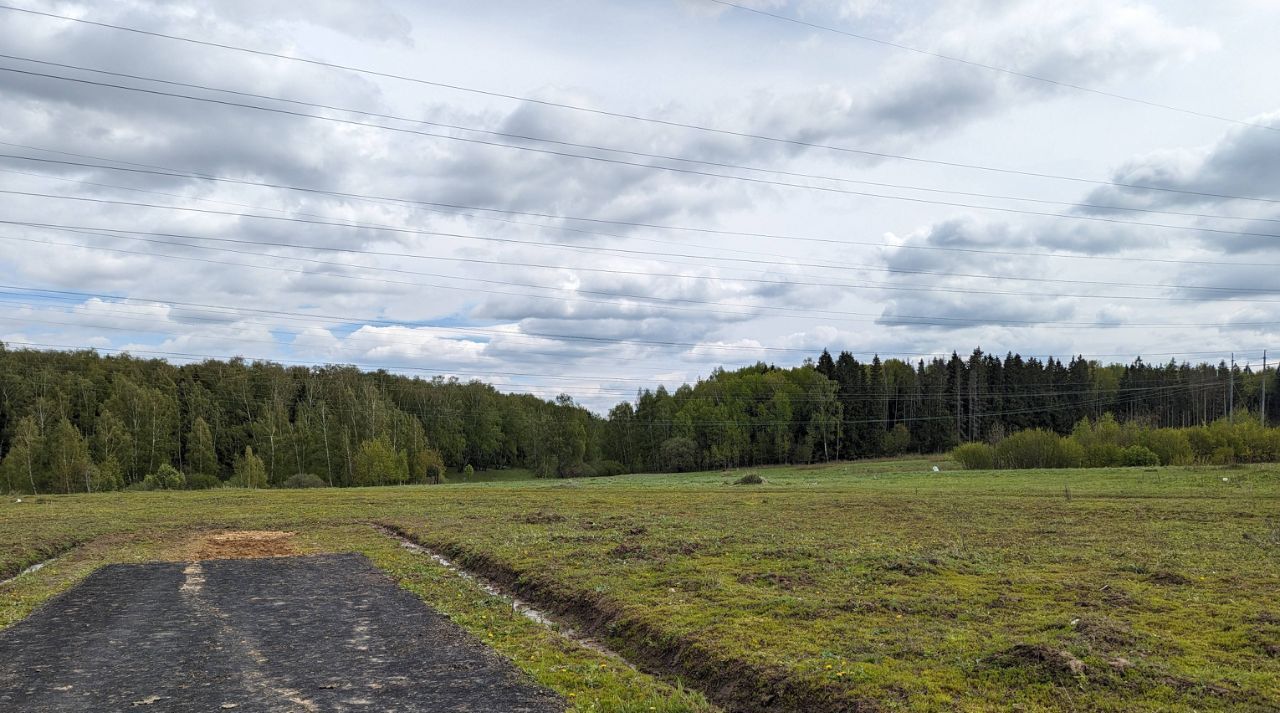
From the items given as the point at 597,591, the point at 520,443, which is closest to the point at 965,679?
the point at 597,591

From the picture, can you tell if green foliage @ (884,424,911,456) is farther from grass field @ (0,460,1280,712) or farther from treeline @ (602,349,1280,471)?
grass field @ (0,460,1280,712)

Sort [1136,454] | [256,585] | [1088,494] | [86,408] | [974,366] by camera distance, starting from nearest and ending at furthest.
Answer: [256,585] → [1088,494] → [1136,454] → [86,408] → [974,366]

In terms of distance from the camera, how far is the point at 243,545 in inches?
1291

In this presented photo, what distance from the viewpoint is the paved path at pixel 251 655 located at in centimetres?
1166

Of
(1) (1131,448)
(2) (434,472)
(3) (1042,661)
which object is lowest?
(2) (434,472)

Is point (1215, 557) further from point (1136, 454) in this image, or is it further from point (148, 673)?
point (1136, 454)

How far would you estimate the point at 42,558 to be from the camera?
96.2ft

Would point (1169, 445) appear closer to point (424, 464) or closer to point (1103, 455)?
point (1103, 455)

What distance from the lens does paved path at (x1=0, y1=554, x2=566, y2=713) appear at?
38.3 ft

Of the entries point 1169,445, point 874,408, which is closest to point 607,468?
point 874,408

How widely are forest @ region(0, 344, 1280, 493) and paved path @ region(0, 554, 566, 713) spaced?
8532cm

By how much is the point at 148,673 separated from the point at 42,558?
70.5ft

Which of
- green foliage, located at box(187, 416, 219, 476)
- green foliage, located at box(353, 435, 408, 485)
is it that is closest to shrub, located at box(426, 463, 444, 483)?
green foliage, located at box(353, 435, 408, 485)

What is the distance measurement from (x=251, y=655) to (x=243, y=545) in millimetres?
Answer: 20706
